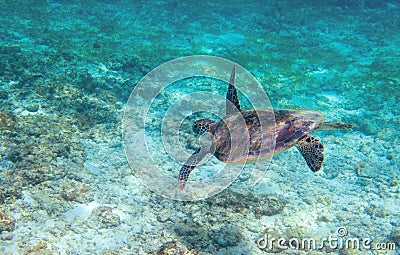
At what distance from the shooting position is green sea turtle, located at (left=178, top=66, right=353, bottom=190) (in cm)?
326

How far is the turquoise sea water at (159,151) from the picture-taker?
299 cm

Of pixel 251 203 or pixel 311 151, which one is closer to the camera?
pixel 311 151

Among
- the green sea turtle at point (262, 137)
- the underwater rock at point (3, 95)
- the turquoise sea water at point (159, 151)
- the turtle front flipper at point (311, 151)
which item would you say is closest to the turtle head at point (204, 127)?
the green sea turtle at point (262, 137)

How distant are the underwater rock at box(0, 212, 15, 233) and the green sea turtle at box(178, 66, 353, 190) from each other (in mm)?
1906

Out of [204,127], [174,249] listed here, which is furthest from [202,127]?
[174,249]

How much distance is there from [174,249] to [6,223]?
1764mm

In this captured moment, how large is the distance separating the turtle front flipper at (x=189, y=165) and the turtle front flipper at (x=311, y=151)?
126cm

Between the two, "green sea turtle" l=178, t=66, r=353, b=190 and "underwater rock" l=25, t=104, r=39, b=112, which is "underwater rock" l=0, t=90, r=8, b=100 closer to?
"underwater rock" l=25, t=104, r=39, b=112

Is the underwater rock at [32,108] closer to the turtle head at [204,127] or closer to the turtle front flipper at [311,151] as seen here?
the turtle head at [204,127]

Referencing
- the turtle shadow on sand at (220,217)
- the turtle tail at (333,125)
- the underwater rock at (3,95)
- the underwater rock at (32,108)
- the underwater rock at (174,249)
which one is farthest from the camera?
the underwater rock at (3,95)

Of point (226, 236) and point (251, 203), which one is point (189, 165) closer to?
point (226, 236)

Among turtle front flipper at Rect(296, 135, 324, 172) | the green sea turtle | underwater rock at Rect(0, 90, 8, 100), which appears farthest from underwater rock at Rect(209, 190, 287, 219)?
underwater rock at Rect(0, 90, 8, 100)

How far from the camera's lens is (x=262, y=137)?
3.29 metres

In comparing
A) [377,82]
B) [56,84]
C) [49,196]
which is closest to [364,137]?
[377,82]
